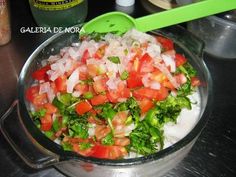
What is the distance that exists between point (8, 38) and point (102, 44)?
0.40 m

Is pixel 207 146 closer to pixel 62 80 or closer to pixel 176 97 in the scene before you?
pixel 176 97

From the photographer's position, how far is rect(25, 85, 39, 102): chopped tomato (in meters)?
0.74

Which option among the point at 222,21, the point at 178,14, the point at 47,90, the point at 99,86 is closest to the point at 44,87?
the point at 47,90

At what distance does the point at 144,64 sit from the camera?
712mm

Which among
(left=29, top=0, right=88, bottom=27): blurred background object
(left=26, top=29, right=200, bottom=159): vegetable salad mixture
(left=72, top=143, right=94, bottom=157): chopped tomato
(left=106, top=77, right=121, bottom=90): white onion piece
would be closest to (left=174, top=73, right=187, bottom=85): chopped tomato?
(left=26, top=29, right=200, bottom=159): vegetable salad mixture

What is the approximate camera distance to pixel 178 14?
82 cm

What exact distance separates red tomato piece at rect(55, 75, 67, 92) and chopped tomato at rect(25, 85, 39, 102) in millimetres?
60

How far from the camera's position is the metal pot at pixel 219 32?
0.97 meters

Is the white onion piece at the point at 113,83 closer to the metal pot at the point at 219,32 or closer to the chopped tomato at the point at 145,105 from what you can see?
the chopped tomato at the point at 145,105

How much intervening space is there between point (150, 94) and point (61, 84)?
172 mm

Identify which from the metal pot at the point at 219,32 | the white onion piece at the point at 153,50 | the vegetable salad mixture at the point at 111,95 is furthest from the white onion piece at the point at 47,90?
the metal pot at the point at 219,32

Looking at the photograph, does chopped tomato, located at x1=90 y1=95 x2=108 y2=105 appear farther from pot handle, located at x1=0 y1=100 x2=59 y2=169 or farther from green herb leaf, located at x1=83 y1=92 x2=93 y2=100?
pot handle, located at x1=0 y1=100 x2=59 y2=169

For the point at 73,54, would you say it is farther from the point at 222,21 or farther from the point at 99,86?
the point at 222,21

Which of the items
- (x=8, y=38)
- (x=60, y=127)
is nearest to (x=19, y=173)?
(x=60, y=127)
